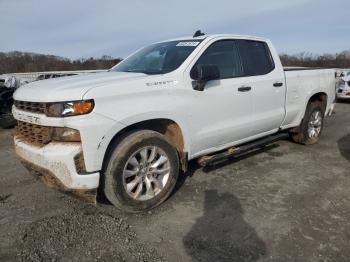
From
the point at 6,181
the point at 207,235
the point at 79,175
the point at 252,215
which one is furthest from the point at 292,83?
the point at 6,181

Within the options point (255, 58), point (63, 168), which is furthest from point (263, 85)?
point (63, 168)

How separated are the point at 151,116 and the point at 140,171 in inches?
23.4

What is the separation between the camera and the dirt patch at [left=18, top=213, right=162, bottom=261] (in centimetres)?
295

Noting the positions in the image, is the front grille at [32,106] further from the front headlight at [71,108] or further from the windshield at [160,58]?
the windshield at [160,58]

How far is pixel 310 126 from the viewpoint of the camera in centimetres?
628

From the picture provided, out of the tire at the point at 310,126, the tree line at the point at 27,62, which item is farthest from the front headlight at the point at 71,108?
the tree line at the point at 27,62

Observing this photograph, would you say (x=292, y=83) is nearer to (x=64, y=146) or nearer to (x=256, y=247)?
(x=256, y=247)

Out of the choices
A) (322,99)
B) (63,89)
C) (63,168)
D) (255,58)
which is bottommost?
(63,168)

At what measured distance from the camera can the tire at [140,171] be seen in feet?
11.3

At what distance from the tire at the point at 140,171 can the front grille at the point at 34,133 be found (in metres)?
0.63

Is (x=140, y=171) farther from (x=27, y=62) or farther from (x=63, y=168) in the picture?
(x=27, y=62)

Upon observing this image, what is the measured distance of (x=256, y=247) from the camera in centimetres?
303

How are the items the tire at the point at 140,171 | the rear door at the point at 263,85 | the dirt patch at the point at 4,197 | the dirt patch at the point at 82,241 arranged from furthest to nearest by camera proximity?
the rear door at the point at 263,85 → the dirt patch at the point at 4,197 → the tire at the point at 140,171 → the dirt patch at the point at 82,241

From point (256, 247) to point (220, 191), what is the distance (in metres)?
1.29
